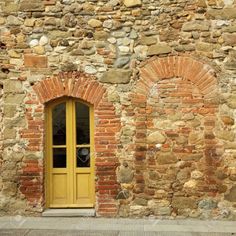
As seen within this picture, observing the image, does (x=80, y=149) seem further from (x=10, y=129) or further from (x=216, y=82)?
(x=216, y=82)

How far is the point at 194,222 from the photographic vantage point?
6879mm

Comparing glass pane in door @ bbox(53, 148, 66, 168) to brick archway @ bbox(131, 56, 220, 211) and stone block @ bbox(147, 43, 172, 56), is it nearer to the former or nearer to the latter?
brick archway @ bbox(131, 56, 220, 211)

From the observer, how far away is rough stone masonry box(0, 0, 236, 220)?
23.4 feet

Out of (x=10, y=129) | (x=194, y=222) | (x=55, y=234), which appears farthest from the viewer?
(x=10, y=129)

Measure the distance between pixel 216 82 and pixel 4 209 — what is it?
444 cm

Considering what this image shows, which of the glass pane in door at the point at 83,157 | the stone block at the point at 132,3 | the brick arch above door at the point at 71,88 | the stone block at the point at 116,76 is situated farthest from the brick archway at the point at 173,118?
the stone block at the point at 132,3

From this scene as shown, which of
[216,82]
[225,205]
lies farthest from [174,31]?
[225,205]

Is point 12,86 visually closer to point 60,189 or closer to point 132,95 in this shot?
point 60,189

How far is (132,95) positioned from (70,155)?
1.60 m

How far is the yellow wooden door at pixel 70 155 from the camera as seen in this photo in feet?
24.5

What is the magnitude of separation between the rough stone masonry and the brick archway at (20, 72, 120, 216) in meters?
0.02

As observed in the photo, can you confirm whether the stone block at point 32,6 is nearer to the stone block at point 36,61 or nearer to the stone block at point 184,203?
the stone block at point 36,61

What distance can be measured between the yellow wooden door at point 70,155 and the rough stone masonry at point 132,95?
0.23 metres

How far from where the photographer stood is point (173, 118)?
720 centimetres
